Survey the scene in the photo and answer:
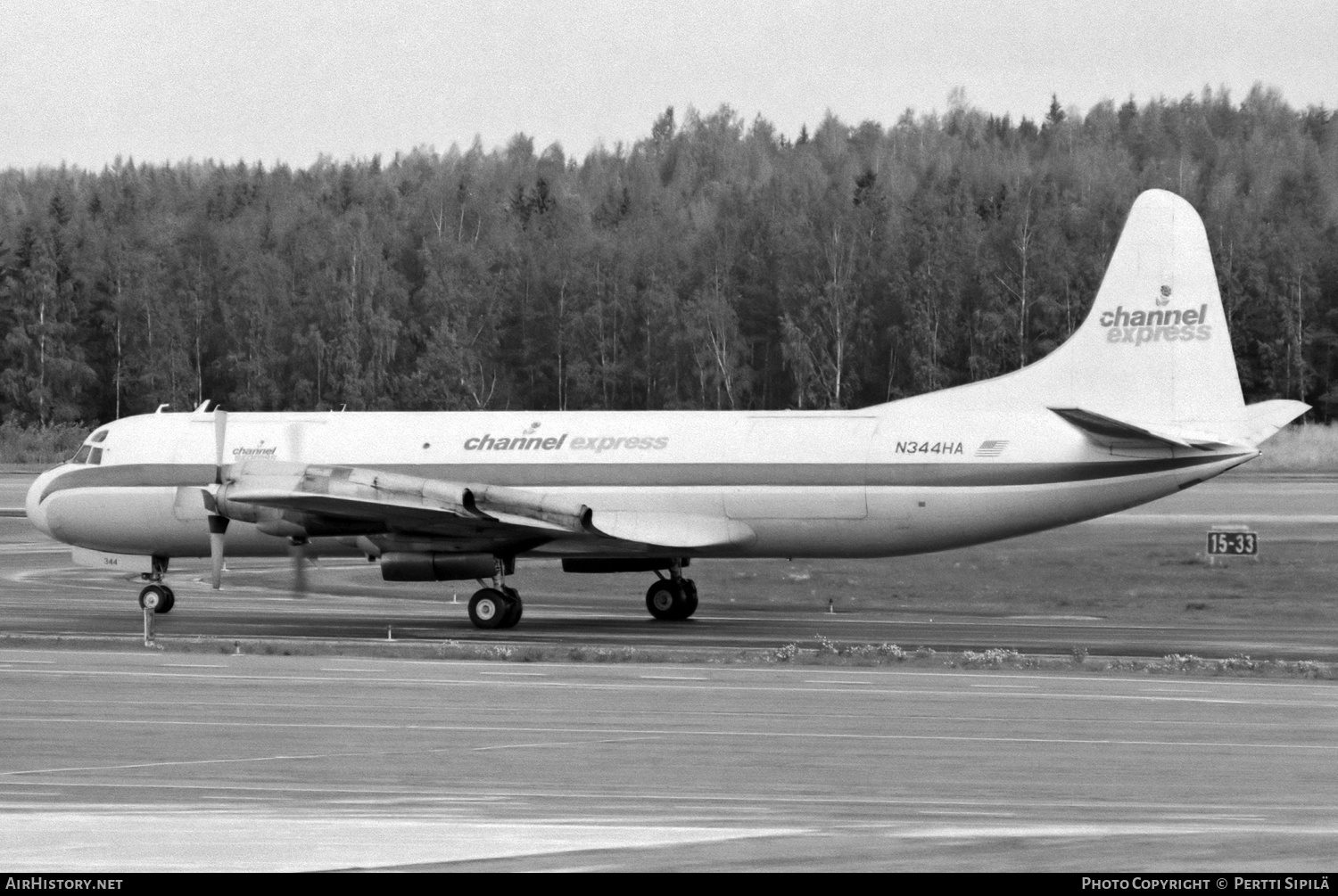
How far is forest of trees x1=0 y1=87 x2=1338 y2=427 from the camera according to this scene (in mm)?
78312

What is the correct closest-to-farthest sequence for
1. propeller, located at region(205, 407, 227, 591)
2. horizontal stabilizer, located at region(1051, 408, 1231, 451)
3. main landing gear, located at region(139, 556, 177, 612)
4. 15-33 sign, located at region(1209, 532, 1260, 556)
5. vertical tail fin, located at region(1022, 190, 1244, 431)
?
A: horizontal stabilizer, located at region(1051, 408, 1231, 451) < propeller, located at region(205, 407, 227, 591) < vertical tail fin, located at region(1022, 190, 1244, 431) < main landing gear, located at region(139, 556, 177, 612) < 15-33 sign, located at region(1209, 532, 1260, 556)

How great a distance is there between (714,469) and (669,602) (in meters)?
2.92

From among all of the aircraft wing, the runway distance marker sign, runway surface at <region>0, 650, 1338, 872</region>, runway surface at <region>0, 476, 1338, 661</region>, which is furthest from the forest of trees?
runway surface at <region>0, 650, 1338, 872</region>

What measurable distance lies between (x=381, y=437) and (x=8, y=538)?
23476 mm

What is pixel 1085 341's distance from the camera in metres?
27.8

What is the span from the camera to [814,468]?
27.3 metres

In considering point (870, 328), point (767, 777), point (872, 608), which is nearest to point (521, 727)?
point (767, 777)

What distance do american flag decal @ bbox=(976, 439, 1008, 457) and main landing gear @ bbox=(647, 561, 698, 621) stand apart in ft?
19.3

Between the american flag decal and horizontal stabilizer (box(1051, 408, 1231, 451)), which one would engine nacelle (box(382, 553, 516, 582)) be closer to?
the american flag decal

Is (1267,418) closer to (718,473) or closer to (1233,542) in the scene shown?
(1233,542)

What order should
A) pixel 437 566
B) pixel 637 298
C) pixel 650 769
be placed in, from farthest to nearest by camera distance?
pixel 637 298 < pixel 437 566 < pixel 650 769

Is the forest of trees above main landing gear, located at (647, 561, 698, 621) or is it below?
above

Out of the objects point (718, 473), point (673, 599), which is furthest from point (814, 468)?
point (673, 599)

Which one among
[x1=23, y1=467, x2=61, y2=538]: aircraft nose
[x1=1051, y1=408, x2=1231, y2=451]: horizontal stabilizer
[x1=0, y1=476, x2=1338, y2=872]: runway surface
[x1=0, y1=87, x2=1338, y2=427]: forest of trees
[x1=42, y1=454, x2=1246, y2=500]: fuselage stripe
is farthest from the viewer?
[x1=0, y1=87, x2=1338, y2=427]: forest of trees
